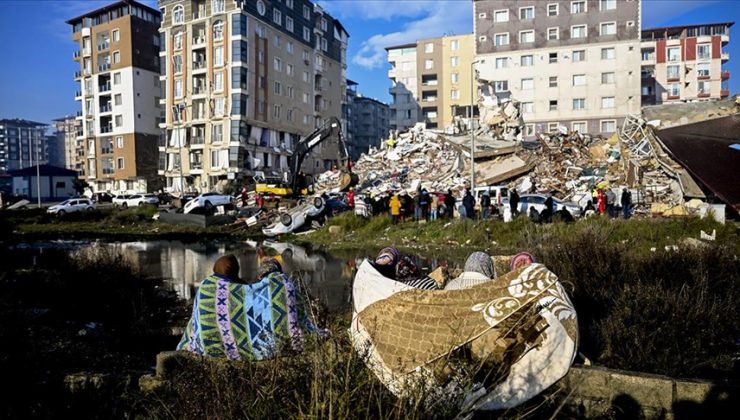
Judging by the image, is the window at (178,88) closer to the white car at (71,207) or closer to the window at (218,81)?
the window at (218,81)

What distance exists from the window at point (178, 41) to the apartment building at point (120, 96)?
7.75 metres

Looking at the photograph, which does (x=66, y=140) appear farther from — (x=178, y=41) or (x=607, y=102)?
(x=607, y=102)

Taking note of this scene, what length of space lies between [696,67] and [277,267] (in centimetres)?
6989

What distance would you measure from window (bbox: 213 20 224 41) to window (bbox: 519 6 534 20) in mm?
29220

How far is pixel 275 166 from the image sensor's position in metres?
53.8


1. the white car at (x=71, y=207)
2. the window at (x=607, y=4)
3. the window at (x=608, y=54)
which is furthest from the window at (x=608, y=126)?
the white car at (x=71, y=207)

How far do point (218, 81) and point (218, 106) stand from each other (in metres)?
2.48

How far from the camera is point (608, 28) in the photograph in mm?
47844

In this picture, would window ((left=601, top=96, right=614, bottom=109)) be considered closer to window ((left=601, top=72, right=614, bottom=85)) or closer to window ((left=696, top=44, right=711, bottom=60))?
window ((left=601, top=72, right=614, bottom=85))

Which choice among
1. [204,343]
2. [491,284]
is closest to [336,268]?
[204,343]

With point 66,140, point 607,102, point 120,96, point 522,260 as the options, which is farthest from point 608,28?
point 66,140

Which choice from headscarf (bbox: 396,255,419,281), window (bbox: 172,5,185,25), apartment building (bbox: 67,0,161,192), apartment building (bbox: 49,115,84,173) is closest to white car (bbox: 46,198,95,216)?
apartment building (bbox: 67,0,161,192)

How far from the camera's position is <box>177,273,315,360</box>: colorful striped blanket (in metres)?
4.21

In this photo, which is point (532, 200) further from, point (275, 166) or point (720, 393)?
point (275, 166)
